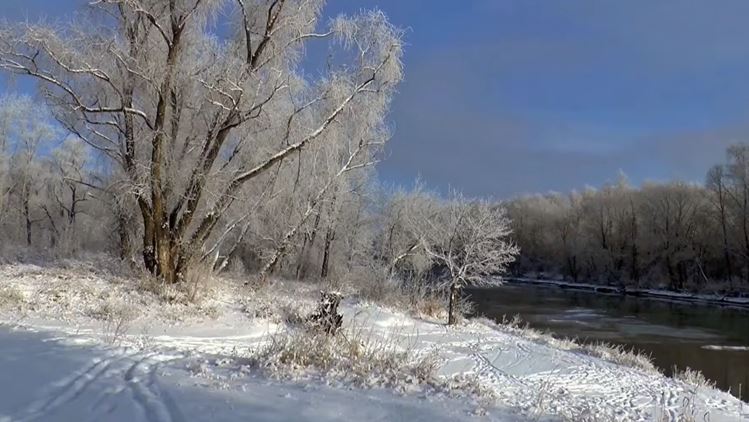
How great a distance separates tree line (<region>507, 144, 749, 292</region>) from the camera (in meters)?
56.1

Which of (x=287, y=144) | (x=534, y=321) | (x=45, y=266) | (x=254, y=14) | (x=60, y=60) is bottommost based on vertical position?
(x=534, y=321)

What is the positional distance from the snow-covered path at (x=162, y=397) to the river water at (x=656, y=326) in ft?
46.5

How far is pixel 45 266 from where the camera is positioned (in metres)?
14.0

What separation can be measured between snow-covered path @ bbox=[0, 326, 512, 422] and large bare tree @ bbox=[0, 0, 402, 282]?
786 centimetres

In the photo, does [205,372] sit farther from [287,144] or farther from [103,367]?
[287,144]

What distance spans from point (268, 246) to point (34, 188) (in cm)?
2708

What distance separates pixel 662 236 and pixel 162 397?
65.1 m

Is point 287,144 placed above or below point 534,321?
above

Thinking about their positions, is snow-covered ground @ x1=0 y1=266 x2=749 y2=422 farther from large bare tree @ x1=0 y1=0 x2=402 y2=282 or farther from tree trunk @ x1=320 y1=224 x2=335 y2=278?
tree trunk @ x1=320 y1=224 x2=335 y2=278

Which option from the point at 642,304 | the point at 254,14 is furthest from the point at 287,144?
the point at 642,304

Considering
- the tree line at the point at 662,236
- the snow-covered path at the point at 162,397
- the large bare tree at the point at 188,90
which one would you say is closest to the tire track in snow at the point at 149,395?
the snow-covered path at the point at 162,397

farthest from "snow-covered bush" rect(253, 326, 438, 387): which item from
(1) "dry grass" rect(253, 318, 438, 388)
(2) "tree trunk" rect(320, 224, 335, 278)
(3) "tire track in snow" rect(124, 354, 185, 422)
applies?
(2) "tree trunk" rect(320, 224, 335, 278)

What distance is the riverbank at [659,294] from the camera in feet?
155

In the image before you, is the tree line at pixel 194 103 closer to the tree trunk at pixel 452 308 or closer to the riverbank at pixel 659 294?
the tree trunk at pixel 452 308
